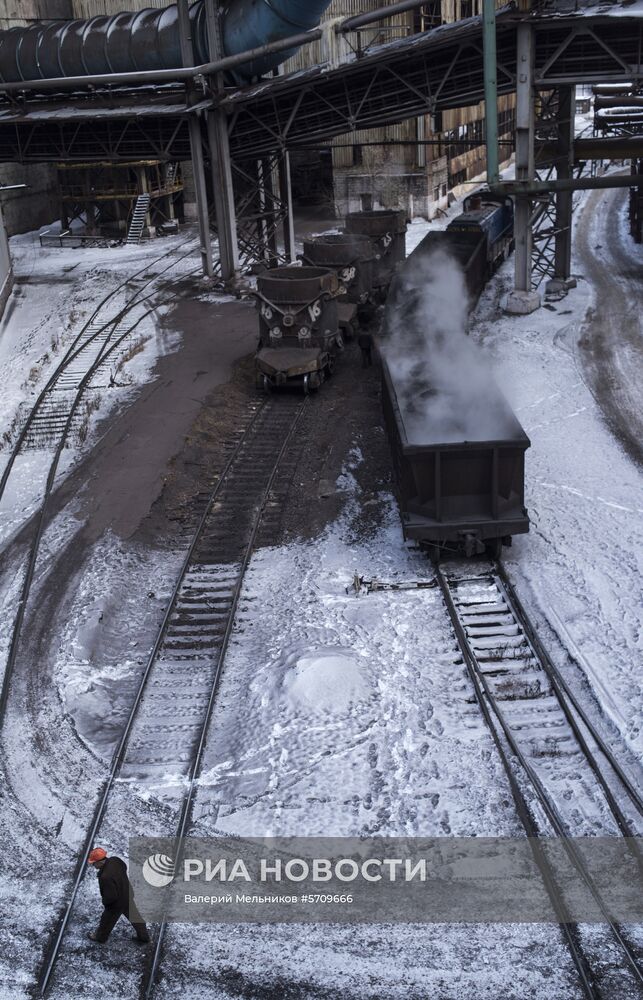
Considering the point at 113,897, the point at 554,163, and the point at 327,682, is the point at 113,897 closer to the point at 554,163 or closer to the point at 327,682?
the point at 327,682

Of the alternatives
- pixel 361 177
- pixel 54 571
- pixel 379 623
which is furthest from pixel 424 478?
pixel 361 177

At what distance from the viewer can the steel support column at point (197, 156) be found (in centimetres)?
2611

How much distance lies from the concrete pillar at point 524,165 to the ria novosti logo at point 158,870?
64.9 feet

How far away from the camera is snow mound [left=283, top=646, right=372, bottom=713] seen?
31.9 feet

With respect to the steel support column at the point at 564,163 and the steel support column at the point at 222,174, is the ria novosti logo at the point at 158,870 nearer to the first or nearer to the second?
the steel support column at the point at 564,163

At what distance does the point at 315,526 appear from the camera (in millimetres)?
13977

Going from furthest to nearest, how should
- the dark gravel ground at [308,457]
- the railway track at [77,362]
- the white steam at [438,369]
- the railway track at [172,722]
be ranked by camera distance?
the railway track at [77,362] → the dark gravel ground at [308,457] → the white steam at [438,369] → the railway track at [172,722]

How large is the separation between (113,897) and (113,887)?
0.25 ft

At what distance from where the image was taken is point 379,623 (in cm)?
1120

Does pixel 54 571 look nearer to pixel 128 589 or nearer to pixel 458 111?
pixel 128 589

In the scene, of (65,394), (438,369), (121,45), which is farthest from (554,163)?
(65,394)

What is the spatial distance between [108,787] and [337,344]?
14.5 metres

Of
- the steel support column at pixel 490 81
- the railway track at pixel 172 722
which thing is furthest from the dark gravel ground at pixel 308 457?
the steel support column at pixel 490 81

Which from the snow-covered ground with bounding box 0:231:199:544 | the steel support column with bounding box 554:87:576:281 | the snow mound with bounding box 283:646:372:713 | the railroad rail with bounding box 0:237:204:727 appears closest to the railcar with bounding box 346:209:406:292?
the steel support column with bounding box 554:87:576:281
